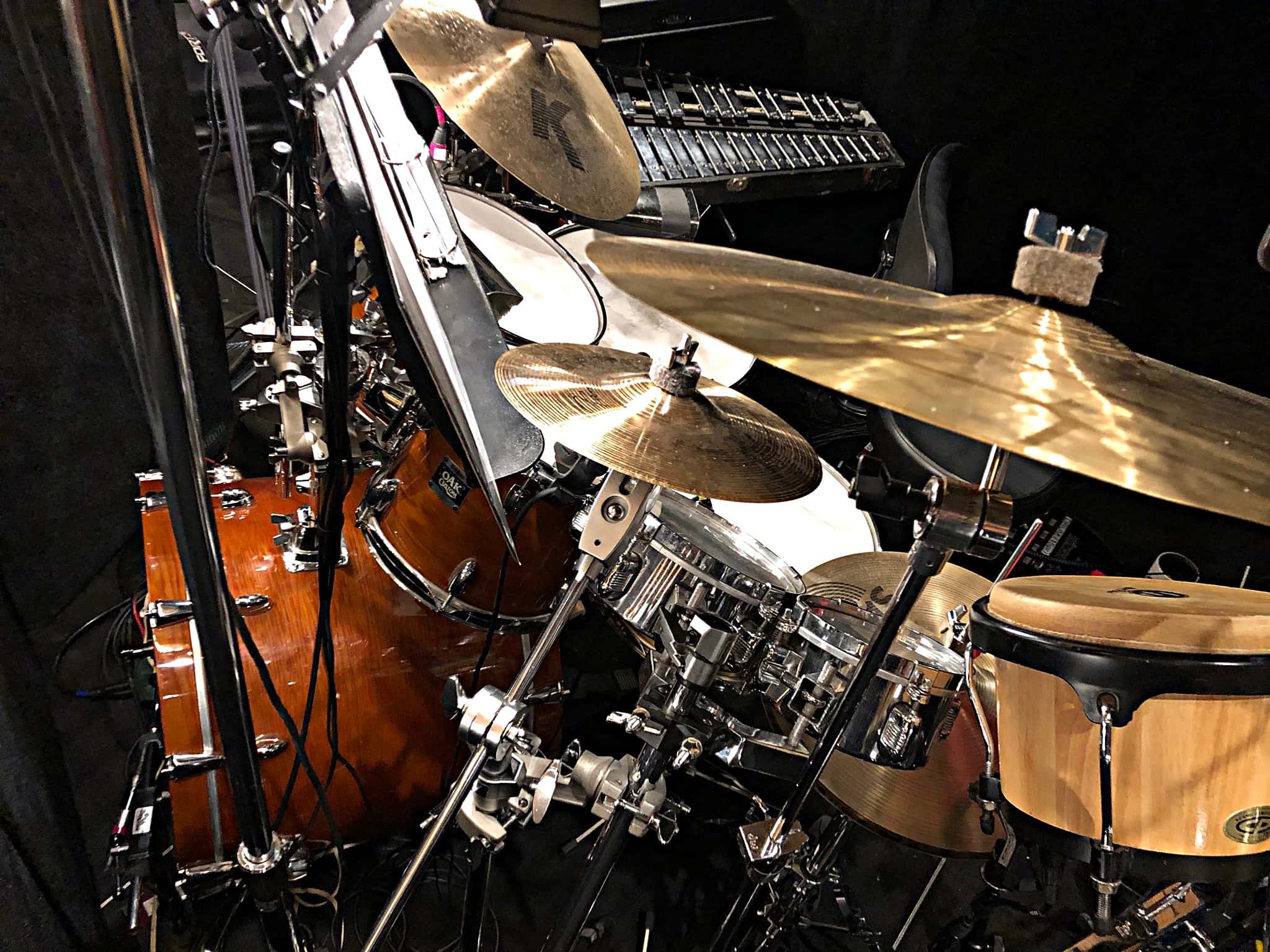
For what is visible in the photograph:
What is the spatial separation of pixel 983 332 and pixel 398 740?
4.05ft

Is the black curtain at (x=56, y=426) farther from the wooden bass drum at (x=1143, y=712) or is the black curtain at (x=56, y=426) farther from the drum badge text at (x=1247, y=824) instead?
the drum badge text at (x=1247, y=824)

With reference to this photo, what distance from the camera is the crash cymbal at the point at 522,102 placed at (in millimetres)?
1208

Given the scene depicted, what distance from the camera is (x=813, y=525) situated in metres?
1.99

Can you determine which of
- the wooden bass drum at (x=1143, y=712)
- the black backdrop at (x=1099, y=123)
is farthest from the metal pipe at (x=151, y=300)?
the black backdrop at (x=1099, y=123)

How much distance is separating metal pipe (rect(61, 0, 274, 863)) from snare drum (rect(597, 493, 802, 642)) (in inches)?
25.1

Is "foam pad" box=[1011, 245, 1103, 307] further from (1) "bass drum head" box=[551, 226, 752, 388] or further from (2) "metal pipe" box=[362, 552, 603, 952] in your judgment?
(1) "bass drum head" box=[551, 226, 752, 388]

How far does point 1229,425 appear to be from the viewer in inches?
32.8

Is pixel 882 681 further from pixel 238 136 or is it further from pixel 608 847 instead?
pixel 238 136

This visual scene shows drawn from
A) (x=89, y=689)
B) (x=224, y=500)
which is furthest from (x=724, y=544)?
(x=89, y=689)

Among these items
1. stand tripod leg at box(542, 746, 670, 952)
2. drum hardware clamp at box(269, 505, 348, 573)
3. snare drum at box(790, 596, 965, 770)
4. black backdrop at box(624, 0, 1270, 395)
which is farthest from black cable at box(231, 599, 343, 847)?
black backdrop at box(624, 0, 1270, 395)

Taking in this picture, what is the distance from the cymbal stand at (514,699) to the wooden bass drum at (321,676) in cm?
30

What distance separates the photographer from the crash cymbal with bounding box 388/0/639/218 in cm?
121

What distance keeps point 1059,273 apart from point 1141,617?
1.40 feet

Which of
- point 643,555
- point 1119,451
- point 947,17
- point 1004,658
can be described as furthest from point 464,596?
point 947,17
